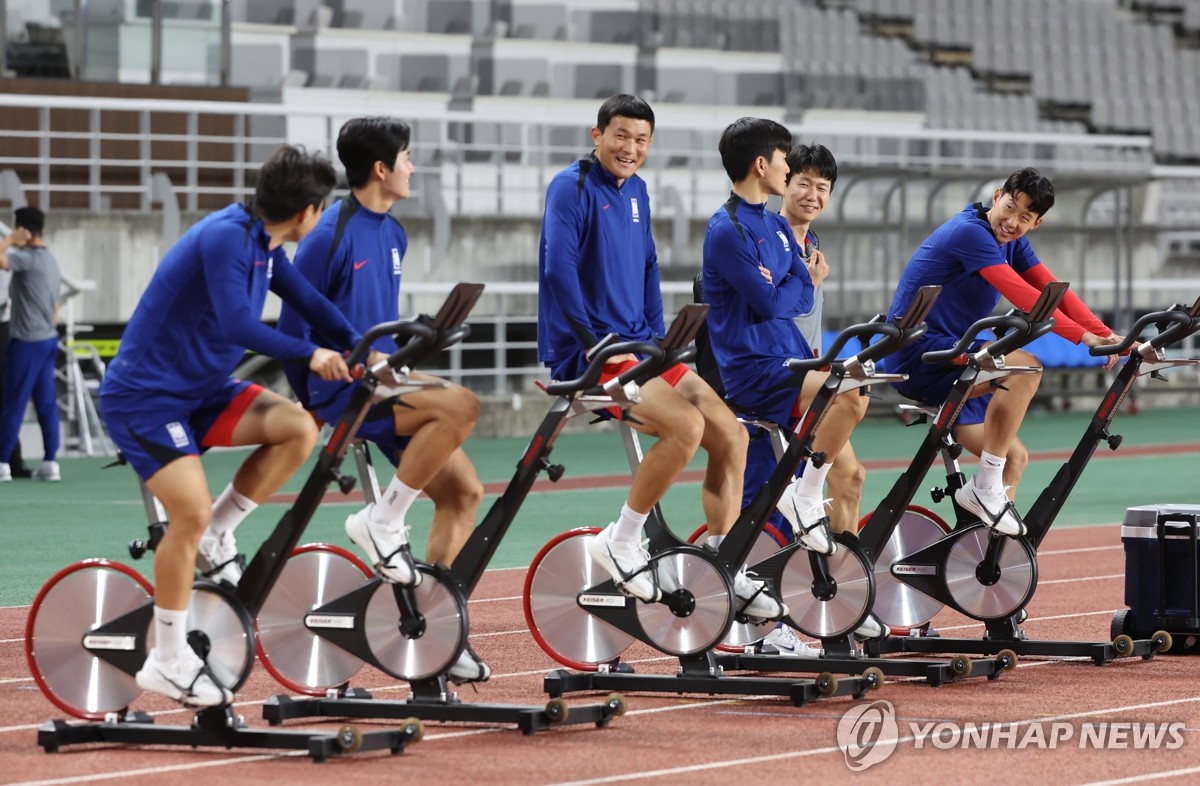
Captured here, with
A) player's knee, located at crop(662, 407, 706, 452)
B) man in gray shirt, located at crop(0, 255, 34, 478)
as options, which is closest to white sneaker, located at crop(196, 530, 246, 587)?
player's knee, located at crop(662, 407, 706, 452)

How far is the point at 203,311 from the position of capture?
594cm

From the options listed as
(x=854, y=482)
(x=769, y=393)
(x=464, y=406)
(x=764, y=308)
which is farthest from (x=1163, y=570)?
(x=464, y=406)

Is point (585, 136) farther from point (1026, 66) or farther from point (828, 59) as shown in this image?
point (1026, 66)

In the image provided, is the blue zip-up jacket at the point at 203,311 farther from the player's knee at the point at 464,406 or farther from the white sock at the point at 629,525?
the white sock at the point at 629,525

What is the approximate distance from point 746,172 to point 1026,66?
90.3ft

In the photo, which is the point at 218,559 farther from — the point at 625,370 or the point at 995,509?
the point at 995,509

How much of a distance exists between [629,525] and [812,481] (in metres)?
0.75

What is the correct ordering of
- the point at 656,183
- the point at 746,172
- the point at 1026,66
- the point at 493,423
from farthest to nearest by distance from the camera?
the point at 1026,66 < the point at 656,183 < the point at 493,423 < the point at 746,172

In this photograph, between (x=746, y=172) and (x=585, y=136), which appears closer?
(x=746, y=172)

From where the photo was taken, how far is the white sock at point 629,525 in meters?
6.92

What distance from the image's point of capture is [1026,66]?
33.7 meters

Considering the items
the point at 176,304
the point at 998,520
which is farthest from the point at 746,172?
the point at 176,304

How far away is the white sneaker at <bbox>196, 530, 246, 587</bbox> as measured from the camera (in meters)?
6.11

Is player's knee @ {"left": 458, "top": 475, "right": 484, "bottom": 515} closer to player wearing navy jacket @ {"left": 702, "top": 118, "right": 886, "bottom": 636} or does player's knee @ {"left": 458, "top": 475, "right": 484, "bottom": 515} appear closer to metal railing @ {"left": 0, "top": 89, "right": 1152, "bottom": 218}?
player wearing navy jacket @ {"left": 702, "top": 118, "right": 886, "bottom": 636}
